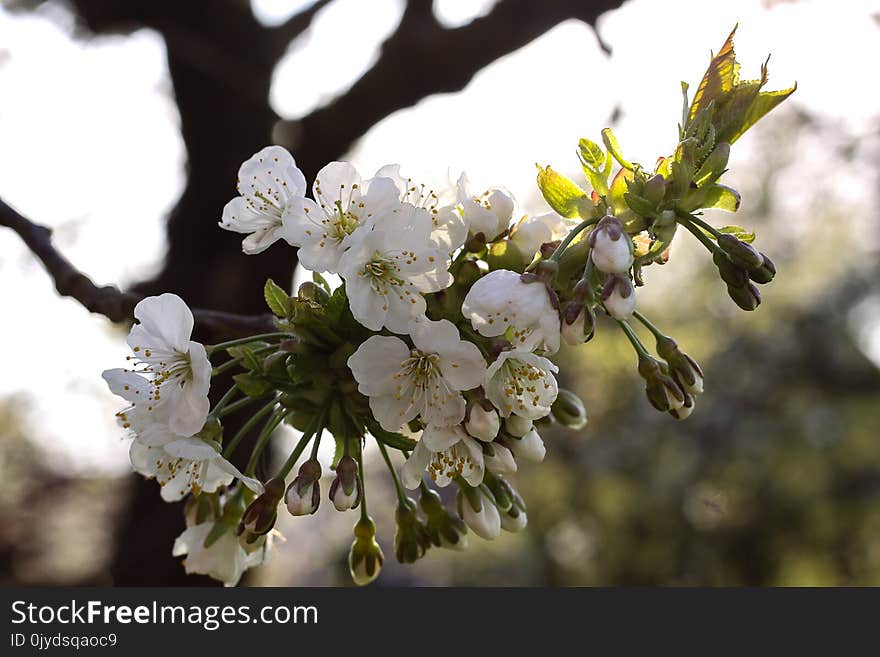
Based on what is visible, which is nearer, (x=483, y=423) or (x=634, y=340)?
(x=483, y=423)

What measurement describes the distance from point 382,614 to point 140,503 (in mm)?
1702

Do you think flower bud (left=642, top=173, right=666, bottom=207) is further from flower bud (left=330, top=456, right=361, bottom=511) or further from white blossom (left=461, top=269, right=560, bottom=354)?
flower bud (left=330, top=456, right=361, bottom=511)

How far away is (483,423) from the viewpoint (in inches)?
35.1

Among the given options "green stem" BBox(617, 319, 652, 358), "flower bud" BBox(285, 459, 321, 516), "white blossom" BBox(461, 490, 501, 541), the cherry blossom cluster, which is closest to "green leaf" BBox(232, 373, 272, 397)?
the cherry blossom cluster

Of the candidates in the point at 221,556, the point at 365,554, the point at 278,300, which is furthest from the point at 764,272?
the point at 221,556

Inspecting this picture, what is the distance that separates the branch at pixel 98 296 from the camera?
129cm

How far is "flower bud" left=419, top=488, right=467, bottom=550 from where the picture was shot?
117 centimetres

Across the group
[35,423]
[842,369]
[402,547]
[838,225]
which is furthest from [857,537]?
[35,423]

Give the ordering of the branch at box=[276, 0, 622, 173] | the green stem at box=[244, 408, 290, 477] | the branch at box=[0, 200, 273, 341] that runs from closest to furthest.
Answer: the green stem at box=[244, 408, 290, 477], the branch at box=[0, 200, 273, 341], the branch at box=[276, 0, 622, 173]

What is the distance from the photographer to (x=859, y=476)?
305 inches

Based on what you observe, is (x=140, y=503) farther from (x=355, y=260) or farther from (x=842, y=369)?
(x=842, y=369)

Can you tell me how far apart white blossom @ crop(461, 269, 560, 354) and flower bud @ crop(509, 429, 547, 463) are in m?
0.17

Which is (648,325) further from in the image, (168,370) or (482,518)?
(168,370)

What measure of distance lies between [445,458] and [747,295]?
42 centimetres
